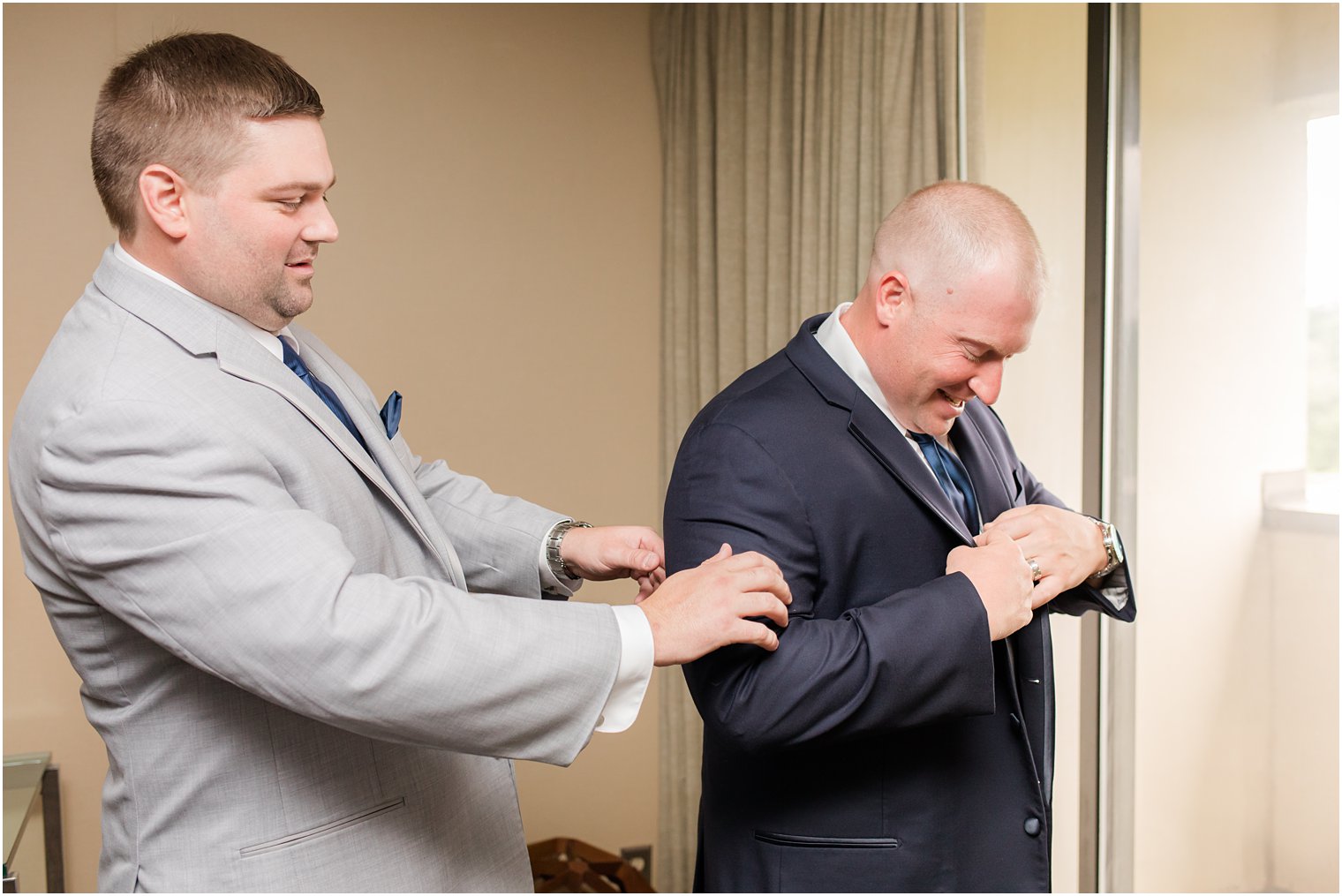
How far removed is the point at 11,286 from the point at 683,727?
234 centimetres

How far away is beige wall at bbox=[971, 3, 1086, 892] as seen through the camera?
8.67ft

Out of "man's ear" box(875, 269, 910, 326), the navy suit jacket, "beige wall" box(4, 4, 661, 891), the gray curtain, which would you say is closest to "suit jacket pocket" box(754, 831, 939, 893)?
the navy suit jacket

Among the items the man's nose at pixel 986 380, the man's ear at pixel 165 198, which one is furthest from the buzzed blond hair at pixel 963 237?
the man's ear at pixel 165 198

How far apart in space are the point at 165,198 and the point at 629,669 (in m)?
0.75

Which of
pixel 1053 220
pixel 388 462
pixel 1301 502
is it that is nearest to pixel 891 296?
pixel 388 462

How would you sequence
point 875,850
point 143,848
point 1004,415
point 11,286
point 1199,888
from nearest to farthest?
1. point 143,848
2. point 875,850
3. point 1199,888
4. point 1004,415
5. point 11,286

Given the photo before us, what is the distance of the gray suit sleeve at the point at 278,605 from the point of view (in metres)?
1.16

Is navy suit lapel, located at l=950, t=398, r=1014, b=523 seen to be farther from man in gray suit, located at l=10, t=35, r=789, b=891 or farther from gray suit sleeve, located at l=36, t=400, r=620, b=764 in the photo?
gray suit sleeve, located at l=36, t=400, r=620, b=764

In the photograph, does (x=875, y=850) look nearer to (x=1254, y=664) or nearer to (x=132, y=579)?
(x=132, y=579)

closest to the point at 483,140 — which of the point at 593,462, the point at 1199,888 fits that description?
the point at 593,462

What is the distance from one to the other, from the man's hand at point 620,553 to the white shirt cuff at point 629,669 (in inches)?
Result: 16.0

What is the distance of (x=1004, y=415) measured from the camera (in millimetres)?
2830

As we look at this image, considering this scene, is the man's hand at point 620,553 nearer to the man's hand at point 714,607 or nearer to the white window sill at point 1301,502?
the man's hand at point 714,607

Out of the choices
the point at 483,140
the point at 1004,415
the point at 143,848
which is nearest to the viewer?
the point at 143,848
